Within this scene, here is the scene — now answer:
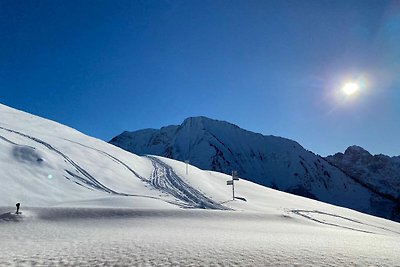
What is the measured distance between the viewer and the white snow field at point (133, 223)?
28.8 feet

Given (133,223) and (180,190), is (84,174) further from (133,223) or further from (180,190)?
(133,223)

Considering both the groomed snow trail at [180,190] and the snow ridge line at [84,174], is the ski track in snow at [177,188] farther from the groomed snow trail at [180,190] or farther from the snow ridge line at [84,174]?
the snow ridge line at [84,174]

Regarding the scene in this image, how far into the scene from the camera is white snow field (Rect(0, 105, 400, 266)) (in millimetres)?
8773

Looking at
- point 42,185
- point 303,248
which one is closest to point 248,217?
point 303,248

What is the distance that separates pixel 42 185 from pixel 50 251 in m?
17.2

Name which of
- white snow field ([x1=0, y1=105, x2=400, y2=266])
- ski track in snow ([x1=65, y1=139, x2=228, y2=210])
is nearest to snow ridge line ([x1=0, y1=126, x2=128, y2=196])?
white snow field ([x1=0, y1=105, x2=400, y2=266])

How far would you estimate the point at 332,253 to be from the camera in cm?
928

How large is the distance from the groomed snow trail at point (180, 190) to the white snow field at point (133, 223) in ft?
0.36

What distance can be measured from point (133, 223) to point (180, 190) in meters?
14.3

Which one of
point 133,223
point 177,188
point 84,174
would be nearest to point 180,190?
point 177,188

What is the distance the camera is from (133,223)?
17.4 metres

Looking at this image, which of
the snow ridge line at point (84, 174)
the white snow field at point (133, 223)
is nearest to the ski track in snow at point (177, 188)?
the white snow field at point (133, 223)

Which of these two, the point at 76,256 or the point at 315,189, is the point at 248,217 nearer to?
the point at 76,256

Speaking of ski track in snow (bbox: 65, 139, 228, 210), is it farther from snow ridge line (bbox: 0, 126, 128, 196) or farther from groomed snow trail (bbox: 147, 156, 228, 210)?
snow ridge line (bbox: 0, 126, 128, 196)
